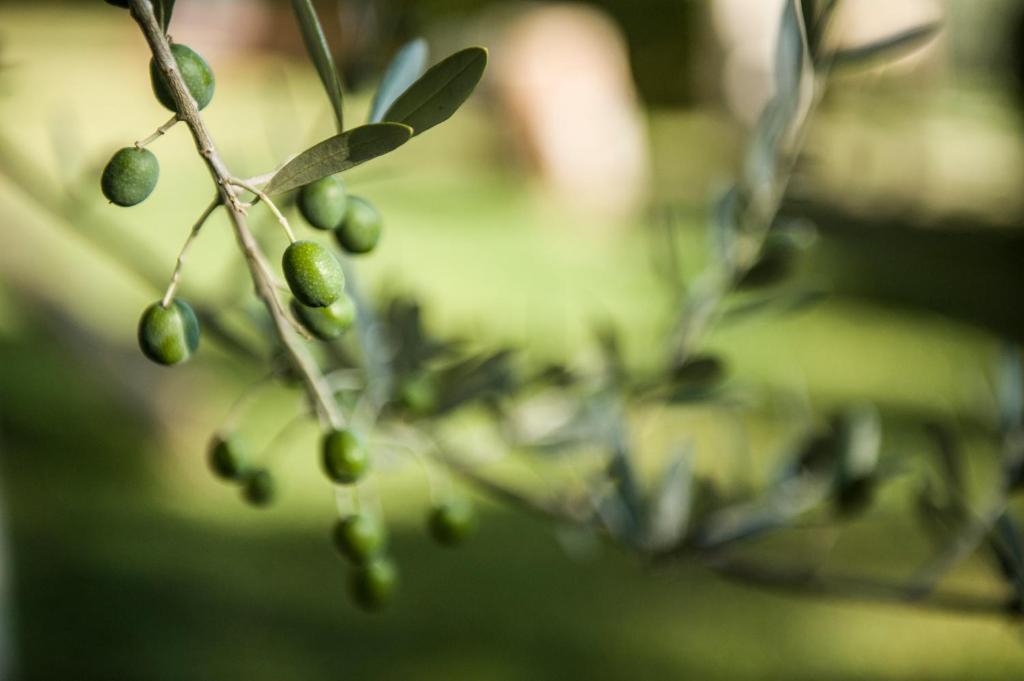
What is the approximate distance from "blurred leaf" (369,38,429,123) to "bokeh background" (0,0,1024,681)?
0.76 feet

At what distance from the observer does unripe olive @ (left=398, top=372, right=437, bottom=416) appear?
674 millimetres

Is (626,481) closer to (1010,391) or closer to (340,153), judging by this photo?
(1010,391)

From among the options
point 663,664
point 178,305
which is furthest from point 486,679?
point 178,305

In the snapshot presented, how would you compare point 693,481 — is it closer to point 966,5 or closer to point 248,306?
point 248,306

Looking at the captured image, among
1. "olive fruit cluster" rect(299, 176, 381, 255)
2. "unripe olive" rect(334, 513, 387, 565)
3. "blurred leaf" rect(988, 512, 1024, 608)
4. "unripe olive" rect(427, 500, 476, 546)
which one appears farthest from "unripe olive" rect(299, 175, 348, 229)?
"blurred leaf" rect(988, 512, 1024, 608)

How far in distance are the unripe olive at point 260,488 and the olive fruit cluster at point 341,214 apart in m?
0.20

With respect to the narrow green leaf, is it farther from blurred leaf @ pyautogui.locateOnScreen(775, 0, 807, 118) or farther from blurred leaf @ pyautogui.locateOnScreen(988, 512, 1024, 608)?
blurred leaf @ pyautogui.locateOnScreen(988, 512, 1024, 608)

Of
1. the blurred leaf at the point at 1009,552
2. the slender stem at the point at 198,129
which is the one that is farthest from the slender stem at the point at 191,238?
the blurred leaf at the point at 1009,552

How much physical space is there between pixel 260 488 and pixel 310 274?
284 millimetres

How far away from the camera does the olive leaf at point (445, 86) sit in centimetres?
35

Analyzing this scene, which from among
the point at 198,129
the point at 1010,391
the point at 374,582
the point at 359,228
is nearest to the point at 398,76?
the point at 359,228

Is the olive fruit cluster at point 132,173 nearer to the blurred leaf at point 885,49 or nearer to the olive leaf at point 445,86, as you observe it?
the olive leaf at point 445,86

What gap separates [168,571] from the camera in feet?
8.21

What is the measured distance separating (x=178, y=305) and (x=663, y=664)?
1958 mm
